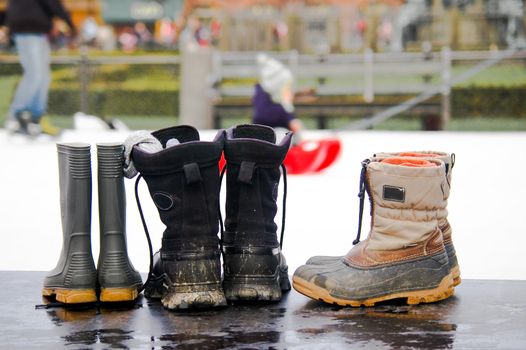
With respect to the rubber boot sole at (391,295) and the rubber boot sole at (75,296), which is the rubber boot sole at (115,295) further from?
the rubber boot sole at (391,295)

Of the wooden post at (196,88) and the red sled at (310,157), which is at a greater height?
the wooden post at (196,88)

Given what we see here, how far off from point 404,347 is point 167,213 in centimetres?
69

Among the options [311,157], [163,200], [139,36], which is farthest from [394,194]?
[139,36]

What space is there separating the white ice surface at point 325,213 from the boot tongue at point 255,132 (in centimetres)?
80

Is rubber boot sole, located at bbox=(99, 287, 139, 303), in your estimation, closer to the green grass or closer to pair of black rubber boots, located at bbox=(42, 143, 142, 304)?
pair of black rubber boots, located at bbox=(42, 143, 142, 304)

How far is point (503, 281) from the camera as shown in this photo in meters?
2.81

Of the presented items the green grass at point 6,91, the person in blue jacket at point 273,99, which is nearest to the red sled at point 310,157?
the person in blue jacket at point 273,99

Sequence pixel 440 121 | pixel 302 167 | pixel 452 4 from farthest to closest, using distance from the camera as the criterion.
Answer: pixel 452 4 → pixel 440 121 → pixel 302 167

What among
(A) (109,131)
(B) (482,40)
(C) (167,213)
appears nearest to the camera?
(C) (167,213)

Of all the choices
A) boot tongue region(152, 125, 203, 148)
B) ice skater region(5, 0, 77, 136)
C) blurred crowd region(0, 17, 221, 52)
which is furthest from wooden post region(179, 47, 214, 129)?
boot tongue region(152, 125, 203, 148)

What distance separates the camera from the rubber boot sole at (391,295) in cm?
245

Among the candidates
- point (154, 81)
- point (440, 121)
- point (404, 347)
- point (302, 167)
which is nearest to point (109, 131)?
point (154, 81)

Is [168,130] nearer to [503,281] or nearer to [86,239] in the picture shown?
[86,239]

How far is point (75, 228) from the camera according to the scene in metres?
2.51
